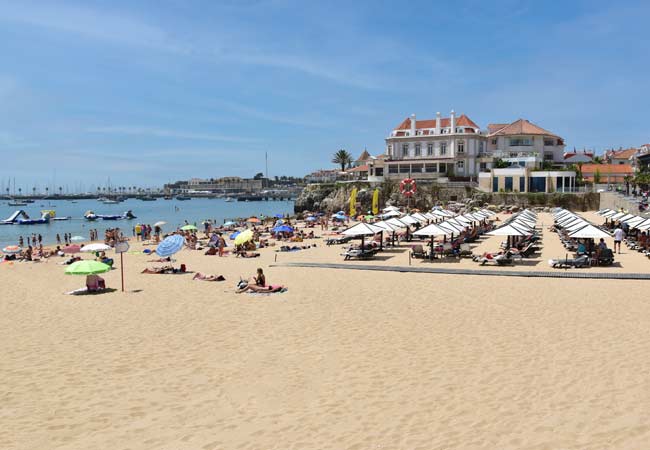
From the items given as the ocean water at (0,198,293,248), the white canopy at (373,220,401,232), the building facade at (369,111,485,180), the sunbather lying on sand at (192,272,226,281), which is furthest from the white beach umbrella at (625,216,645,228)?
the ocean water at (0,198,293,248)

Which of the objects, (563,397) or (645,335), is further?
(645,335)

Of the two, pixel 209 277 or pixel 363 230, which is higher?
pixel 363 230

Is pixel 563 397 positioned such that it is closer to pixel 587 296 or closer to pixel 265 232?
pixel 587 296

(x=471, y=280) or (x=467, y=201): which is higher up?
(x=467, y=201)

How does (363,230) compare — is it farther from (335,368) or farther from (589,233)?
(335,368)

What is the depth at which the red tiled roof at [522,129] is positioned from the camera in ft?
195

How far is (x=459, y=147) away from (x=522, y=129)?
748 centimetres

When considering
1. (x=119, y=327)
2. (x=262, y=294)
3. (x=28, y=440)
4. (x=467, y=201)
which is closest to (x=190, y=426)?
(x=28, y=440)

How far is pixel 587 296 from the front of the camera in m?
12.8

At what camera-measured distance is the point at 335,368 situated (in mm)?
8133

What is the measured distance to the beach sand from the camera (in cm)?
593

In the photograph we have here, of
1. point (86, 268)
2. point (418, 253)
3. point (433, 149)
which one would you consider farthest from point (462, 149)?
point (86, 268)

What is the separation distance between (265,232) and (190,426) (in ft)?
110

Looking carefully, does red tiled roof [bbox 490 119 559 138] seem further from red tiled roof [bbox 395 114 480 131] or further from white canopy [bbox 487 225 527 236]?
white canopy [bbox 487 225 527 236]
